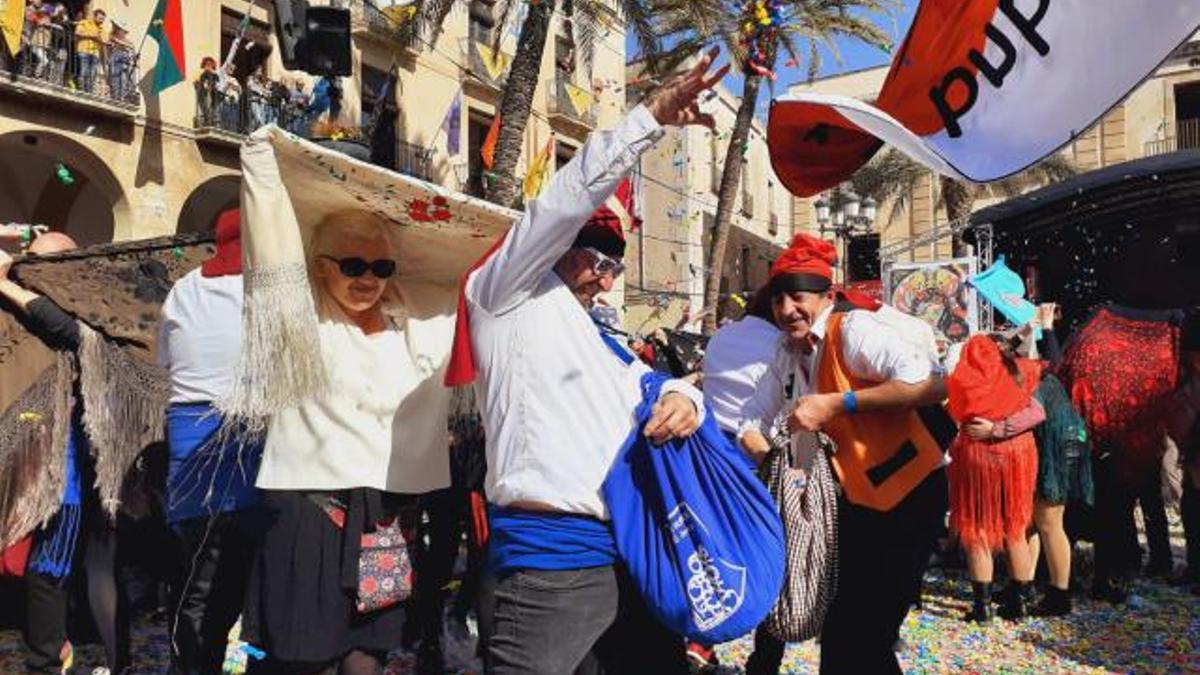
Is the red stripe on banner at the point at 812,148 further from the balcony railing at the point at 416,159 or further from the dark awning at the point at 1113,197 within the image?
the balcony railing at the point at 416,159

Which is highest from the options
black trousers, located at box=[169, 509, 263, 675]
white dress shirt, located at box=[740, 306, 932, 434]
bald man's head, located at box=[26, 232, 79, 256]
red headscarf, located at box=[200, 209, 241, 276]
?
bald man's head, located at box=[26, 232, 79, 256]

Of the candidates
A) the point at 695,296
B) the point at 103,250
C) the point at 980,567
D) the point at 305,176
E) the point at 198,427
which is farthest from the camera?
the point at 695,296

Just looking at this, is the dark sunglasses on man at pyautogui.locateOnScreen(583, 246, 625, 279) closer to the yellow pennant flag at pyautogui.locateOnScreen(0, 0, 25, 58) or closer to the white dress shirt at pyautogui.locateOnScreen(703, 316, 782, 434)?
the white dress shirt at pyautogui.locateOnScreen(703, 316, 782, 434)

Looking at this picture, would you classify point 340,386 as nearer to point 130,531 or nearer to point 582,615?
point 582,615

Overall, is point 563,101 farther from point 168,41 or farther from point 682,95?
point 682,95

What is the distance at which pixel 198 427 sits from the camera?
3396 millimetres

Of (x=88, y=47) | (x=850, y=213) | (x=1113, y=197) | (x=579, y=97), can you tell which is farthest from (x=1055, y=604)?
(x=579, y=97)

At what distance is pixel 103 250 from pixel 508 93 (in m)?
8.06

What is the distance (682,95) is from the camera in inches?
84.8

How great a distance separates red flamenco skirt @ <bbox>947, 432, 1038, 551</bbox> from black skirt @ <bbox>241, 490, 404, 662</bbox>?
3.86 meters

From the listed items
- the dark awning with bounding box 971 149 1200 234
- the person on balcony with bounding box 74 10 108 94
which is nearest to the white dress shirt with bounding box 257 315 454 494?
the dark awning with bounding box 971 149 1200 234

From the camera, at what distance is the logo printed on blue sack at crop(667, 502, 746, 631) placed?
221 cm

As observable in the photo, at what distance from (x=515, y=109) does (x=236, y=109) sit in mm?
6607

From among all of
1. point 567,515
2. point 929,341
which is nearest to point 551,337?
point 567,515
